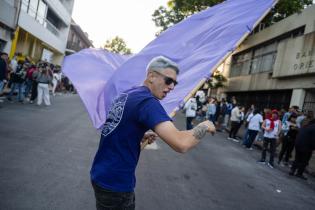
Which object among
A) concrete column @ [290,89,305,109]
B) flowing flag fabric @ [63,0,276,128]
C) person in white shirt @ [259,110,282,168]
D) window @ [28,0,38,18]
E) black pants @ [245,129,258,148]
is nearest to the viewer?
flowing flag fabric @ [63,0,276,128]

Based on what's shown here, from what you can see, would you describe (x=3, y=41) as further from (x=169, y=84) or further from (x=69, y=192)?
(x=169, y=84)

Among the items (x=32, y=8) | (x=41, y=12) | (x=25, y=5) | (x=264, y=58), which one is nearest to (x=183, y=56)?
(x=264, y=58)

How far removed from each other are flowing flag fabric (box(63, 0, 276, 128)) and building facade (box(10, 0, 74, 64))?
20.1m

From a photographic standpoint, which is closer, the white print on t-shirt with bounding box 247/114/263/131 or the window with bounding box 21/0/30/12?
the white print on t-shirt with bounding box 247/114/263/131

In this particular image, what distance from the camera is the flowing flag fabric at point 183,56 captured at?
309 centimetres

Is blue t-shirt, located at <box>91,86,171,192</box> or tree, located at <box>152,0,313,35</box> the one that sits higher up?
tree, located at <box>152,0,313,35</box>

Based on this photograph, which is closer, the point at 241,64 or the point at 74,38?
the point at 241,64

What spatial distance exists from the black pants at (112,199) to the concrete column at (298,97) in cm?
1648

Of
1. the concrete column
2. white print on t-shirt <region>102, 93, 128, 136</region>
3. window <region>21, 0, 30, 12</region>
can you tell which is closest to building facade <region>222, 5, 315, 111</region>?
the concrete column

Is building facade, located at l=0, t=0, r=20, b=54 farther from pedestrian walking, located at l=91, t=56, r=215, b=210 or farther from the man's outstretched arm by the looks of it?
the man's outstretched arm

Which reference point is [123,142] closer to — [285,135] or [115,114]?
[115,114]

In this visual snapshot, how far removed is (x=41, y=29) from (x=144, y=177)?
24788mm

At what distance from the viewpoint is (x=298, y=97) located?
1723cm

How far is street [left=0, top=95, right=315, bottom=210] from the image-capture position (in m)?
4.57
